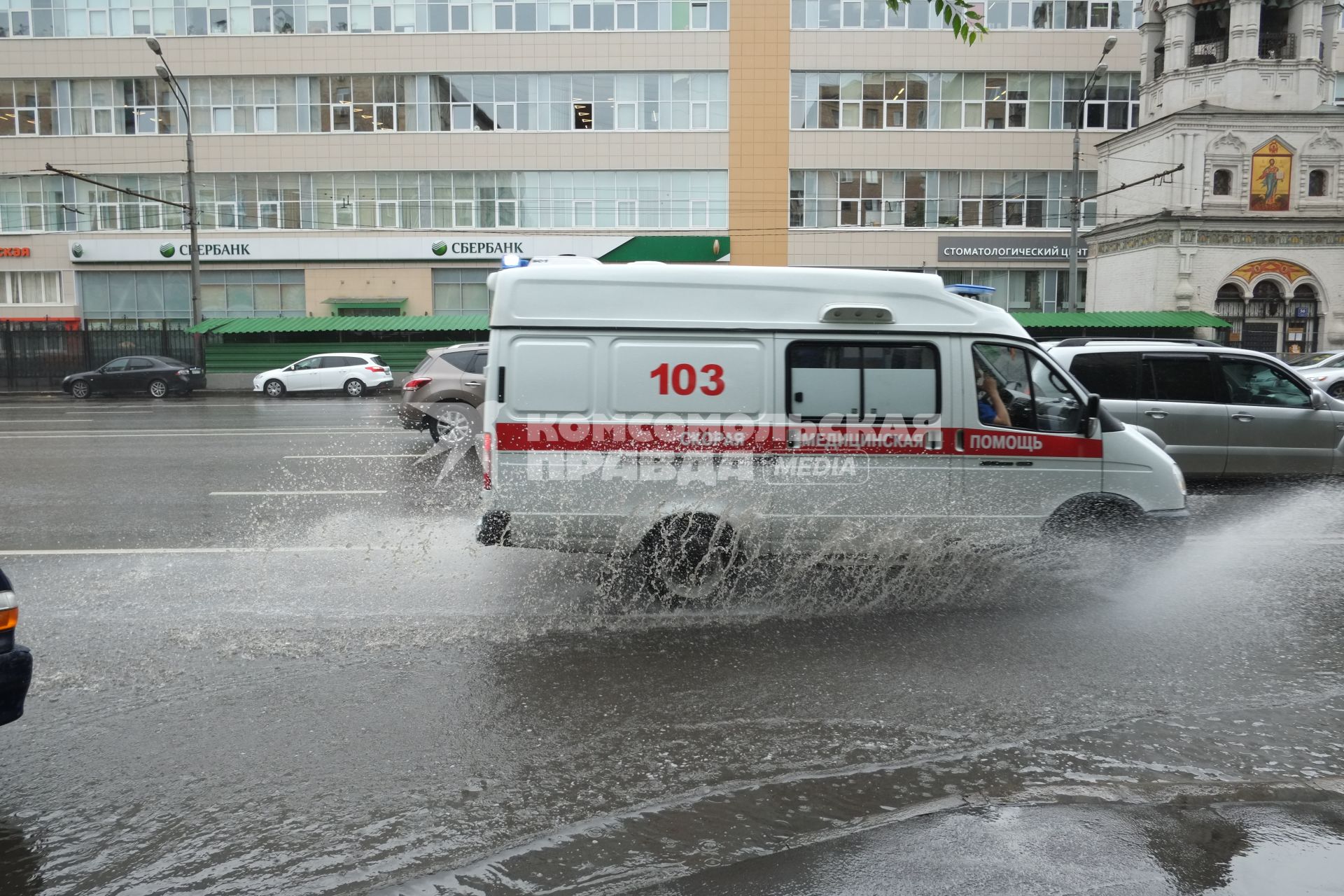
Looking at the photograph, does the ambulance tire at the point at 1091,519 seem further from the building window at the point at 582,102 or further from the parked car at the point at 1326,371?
the building window at the point at 582,102

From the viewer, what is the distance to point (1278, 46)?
112ft

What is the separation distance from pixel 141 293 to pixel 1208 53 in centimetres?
4196

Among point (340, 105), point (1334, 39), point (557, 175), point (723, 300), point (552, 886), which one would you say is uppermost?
point (1334, 39)

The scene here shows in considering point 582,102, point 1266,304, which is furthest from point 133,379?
point 1266,304

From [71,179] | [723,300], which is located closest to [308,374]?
[71,179]

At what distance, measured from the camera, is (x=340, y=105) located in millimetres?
39188

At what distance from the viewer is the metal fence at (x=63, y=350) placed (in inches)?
1326

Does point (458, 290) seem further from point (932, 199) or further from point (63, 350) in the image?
point (932, 199)

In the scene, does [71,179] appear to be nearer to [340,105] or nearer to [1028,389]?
[340,105]

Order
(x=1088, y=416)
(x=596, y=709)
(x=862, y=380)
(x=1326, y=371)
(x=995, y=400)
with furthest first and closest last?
(x=1326, y=371), (x=1088, y=416), (x=995, y=400), (x=862, y=380), (x=596, y=709)

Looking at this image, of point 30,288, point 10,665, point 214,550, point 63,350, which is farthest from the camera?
point 30,288

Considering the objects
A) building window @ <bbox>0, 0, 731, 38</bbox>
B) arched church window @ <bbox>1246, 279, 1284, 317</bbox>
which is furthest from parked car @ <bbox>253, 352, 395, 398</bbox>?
arched church window @ <bbox>1246, 279, 1284, 317</bbox>

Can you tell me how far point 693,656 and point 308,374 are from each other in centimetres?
2689

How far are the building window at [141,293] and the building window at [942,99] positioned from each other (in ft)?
85.5
